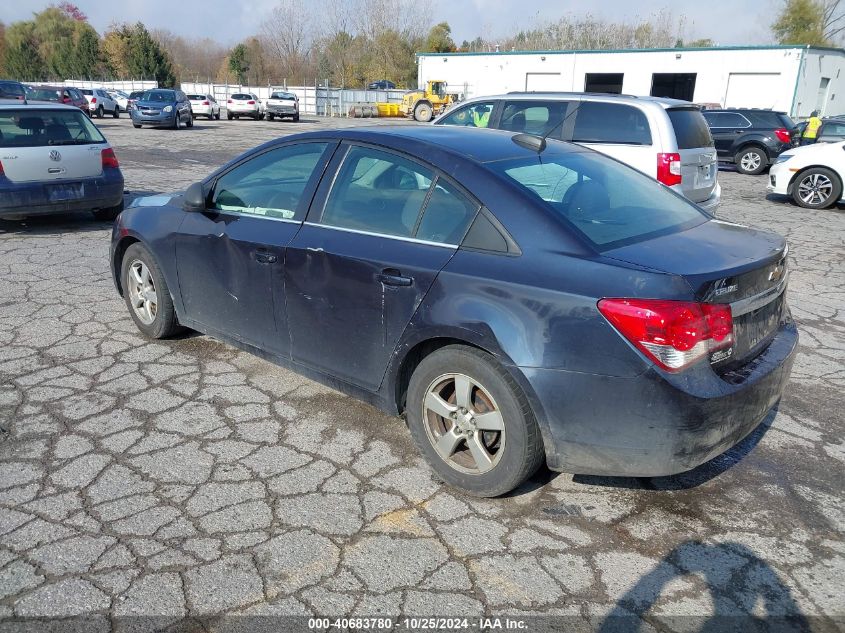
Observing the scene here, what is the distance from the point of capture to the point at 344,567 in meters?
2.72

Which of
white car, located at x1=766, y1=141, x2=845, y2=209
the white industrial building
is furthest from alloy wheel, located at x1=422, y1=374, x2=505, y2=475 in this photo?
the white industrial building

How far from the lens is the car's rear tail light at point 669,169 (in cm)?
756

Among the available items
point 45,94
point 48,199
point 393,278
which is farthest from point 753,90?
point 393,278

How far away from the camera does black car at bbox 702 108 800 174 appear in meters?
17.6

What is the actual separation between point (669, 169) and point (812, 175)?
6.07 metres

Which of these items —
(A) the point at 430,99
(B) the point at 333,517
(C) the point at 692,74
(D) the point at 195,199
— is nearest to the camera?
(B) the point at 333,517

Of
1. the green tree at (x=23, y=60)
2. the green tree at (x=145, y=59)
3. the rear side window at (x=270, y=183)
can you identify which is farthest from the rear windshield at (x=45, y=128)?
the green tree at (x=23, y=60)

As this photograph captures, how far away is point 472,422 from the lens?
10.2 feet

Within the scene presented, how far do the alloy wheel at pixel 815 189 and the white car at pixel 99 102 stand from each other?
34466mm

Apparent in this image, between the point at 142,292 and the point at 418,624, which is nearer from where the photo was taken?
the point at 418,624

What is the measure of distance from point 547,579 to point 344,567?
0.80 m

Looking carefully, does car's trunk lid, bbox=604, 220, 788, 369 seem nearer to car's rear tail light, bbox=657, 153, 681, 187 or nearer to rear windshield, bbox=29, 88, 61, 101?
car's rear tail light, bbox=657, 153, 681, 187

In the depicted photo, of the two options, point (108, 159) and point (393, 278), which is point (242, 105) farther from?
point (393, 278)

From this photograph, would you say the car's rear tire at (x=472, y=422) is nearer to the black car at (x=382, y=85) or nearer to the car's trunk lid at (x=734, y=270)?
the car's trunk lid at (x=734, y=270)
